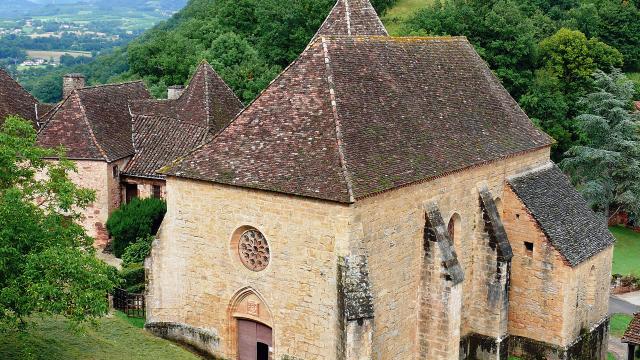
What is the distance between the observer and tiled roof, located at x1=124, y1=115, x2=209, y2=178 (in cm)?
3634

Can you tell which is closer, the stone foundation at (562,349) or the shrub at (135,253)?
the stone foundation at (562,349)

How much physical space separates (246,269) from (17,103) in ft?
74.2

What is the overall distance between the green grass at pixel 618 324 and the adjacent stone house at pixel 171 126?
20822 mm

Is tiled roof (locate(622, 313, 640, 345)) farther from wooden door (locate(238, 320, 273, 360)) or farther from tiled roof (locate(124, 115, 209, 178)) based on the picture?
tiled roof (locate(124, 115, 209, 178))

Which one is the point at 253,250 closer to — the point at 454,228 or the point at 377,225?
the point at 377,225

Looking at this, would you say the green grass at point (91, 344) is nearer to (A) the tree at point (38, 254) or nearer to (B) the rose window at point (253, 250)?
(A) the tree at point (38, 254)

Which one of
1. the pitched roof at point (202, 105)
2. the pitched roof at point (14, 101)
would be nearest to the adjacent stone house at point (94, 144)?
the pitched roof at point (202, 105)

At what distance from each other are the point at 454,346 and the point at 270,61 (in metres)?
50.3

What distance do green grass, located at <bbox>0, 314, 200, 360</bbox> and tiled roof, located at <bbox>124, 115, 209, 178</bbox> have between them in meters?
11.0

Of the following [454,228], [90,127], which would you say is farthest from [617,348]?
[90,127]

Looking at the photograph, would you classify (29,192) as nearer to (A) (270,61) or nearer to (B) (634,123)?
(B) (634,123)

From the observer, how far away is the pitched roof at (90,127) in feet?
116

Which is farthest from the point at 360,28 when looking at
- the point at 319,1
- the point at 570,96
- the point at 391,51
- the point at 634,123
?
the point at 319,1

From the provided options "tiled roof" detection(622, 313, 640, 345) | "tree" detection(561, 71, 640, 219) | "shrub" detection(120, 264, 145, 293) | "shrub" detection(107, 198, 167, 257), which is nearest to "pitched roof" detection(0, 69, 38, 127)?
"shrub" detection(107, 198, 167, 257)
